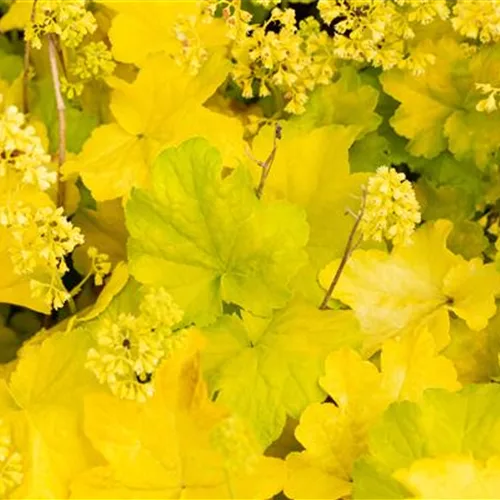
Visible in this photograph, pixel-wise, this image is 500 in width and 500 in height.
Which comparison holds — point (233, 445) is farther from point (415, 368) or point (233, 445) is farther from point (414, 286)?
point (414, 286)

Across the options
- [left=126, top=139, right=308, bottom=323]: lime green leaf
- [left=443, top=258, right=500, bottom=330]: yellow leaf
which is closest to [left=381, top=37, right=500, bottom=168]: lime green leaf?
[left=443, top=258, right=500, bottom=330]: yellow leaf

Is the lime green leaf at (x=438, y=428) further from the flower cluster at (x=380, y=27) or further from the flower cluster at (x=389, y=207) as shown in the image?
the flower cluster at (x=380, y=27)

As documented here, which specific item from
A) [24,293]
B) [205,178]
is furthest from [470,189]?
[24,293]

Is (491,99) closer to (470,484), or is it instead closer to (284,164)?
(284,164)

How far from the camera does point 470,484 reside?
75cm

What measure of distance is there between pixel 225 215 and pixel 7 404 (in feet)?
0.81

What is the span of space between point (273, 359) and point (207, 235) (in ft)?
0.41

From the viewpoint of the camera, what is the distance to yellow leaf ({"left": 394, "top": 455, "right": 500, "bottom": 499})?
743 millimetres

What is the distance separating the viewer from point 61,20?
3.10ft

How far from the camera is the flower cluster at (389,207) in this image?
2.79ft

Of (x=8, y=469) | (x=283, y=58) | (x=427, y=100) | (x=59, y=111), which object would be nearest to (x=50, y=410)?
(x=8, y=469)

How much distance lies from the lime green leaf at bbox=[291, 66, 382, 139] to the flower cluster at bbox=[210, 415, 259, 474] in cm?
46

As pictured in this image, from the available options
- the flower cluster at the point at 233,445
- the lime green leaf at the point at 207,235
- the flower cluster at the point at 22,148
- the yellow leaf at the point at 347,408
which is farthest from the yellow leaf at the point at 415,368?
the flower cluster at the point at 22,148

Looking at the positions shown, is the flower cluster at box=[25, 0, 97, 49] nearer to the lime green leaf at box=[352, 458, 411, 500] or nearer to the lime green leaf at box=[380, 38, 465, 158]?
the lime green leaf at box=[380, 38, 465, 158]
